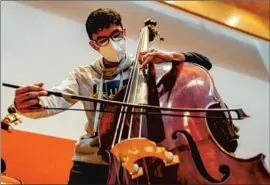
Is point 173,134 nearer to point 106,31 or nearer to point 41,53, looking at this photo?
point 106,31

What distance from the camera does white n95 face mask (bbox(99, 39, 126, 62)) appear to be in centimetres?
114

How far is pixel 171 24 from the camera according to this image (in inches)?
111

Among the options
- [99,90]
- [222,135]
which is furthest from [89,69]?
[222,135]

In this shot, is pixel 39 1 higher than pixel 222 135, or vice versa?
pixel 39 1

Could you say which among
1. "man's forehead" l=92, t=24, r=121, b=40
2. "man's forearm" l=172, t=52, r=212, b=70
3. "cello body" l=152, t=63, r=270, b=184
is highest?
"man's forehead" l=92, t=24, r=121, b=40

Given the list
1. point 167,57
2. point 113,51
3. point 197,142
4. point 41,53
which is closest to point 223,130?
point 197,142

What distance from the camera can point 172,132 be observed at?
949 millimetres

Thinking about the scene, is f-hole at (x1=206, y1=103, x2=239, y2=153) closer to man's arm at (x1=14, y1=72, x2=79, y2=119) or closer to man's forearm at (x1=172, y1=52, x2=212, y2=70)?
man's forearm at (x1=172, y1=52, x2=212, y2=70)

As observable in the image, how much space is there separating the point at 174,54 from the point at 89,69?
23 cm

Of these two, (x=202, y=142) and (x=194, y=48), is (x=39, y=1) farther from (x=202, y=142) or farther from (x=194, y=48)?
(x=202, y=142)

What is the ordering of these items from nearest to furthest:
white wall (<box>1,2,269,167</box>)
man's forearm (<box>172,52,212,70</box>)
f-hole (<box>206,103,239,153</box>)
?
f-hole (<box>206,103,239,153</box>) → man's forearm (<box>172,52,212,70</box>) → white wall (<box>1,2,269,167</box>)

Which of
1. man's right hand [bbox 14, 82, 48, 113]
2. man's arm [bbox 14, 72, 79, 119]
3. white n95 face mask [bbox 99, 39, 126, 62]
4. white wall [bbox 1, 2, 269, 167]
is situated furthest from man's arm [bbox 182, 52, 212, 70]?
white wall [bbox 1, 2, 269, 167]

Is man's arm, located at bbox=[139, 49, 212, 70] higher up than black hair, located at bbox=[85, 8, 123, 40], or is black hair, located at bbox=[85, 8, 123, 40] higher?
black hair, located at bbox=[85, 8, 123, 40]

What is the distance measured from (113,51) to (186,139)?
0.32 meters
